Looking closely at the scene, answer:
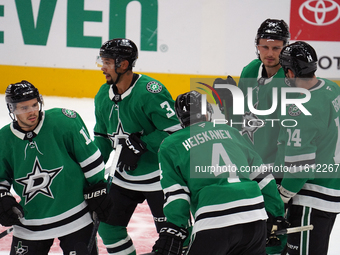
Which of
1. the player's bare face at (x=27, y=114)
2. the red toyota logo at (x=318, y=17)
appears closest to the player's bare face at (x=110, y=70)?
the player's bare face at (x=27, y=114)

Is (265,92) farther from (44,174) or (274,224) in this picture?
(44,174)

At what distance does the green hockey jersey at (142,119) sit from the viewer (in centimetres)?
284

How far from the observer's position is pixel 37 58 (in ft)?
20.9

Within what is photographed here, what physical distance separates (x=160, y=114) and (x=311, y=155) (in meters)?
0.86

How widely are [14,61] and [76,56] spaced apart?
745 mm

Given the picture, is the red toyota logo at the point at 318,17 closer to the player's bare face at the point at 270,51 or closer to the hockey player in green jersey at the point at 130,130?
the player's bare face at the point at 270,51

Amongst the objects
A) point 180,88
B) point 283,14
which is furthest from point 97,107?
point 283,14

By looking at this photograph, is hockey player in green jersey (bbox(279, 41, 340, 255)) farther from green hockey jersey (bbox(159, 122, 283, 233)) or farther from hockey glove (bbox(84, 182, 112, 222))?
hockey glove (bbox(84, 182, 112, 222))

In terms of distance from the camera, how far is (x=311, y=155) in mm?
2312

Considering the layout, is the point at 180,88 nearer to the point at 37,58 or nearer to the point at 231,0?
the point at 231,0

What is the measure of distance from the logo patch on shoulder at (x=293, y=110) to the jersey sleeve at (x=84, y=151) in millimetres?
877

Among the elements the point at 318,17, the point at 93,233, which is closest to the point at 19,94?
the point at 93,233

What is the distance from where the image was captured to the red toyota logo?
6355mm

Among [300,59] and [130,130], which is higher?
[300,59]
